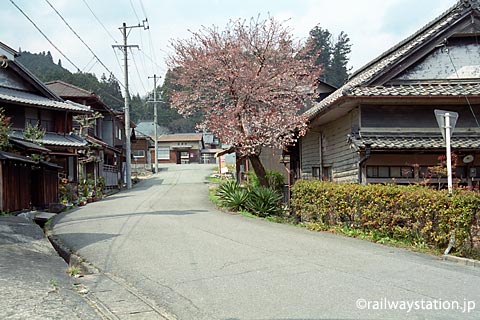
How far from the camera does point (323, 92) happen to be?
82.8 ft

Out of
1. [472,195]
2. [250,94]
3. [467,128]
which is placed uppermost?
[250,94]

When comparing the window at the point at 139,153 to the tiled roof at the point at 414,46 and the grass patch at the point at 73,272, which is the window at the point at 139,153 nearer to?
the tiled roof at the point at 414,46

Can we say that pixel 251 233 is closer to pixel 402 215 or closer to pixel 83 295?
pixel 402 215

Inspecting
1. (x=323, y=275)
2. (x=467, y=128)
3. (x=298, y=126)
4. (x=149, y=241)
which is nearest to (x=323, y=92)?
(x=298, y=126)

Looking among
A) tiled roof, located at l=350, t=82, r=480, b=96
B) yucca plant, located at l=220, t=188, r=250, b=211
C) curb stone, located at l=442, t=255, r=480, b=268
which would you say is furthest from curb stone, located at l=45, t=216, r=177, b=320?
tiled roof, located at l=350, t=82, r=480, b=96

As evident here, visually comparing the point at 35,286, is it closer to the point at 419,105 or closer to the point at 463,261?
the point at 463,261

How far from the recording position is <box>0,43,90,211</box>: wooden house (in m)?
17.0

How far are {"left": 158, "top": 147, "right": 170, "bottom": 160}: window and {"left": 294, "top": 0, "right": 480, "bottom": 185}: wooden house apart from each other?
57.8m

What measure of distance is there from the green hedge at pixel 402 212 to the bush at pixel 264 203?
2.89m

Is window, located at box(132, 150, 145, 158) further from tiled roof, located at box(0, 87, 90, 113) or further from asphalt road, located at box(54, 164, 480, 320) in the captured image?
asphalt road, located at box(54, 164, 480, 320)

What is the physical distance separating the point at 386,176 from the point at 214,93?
23.9ft

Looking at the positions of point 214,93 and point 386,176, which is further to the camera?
point 214,93

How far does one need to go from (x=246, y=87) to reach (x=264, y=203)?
4.45 metres

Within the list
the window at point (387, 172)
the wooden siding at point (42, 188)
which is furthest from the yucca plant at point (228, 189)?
the wooden siding at point (42, 188)
